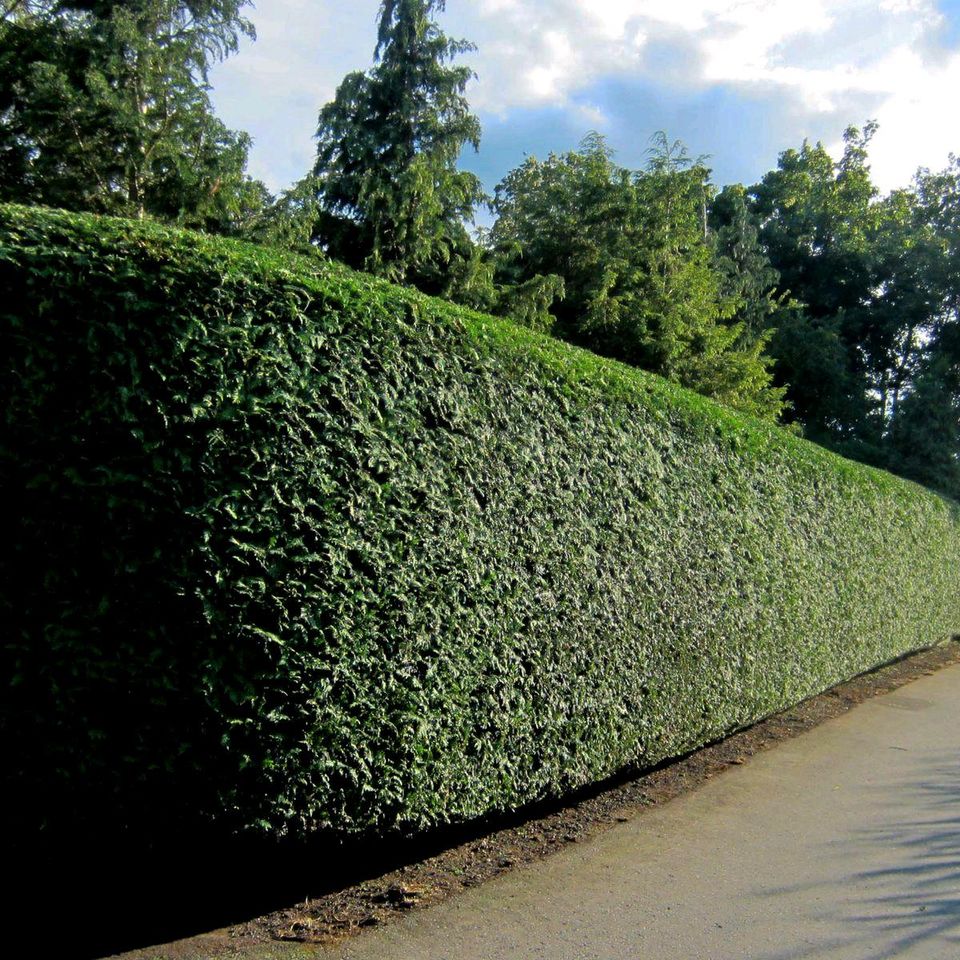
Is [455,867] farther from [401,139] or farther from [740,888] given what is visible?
[401,139]

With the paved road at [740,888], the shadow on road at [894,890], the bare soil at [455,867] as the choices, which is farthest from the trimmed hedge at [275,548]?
the shadow on road at [894,890]

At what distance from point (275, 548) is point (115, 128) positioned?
307 inches

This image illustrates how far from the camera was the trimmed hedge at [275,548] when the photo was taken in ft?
11.6

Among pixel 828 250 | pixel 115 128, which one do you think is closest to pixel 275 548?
pixel 115 128

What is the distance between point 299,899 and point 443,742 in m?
1.06

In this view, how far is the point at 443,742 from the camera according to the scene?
440cm

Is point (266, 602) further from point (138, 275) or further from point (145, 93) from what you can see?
point (145, 93)

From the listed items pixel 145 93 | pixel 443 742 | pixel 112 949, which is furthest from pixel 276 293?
pixel 145 93

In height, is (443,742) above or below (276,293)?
below

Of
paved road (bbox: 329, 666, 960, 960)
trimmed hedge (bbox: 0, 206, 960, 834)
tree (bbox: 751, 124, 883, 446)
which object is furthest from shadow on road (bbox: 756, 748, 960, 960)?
tree (bbox: 751, 124, 883, 446)

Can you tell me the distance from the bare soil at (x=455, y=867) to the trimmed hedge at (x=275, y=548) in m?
0.35

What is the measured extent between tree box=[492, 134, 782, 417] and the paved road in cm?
857

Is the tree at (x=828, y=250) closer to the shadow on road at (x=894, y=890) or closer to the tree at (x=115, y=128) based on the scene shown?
the tree at (x=115, y=128)

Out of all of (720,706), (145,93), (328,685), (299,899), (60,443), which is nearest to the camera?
(60,443)
